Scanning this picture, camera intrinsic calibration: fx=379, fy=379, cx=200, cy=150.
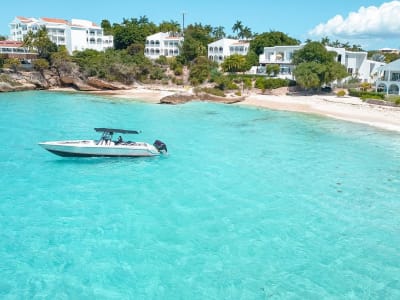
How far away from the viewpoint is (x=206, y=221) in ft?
62.9

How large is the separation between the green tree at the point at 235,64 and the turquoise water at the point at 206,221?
148 ft

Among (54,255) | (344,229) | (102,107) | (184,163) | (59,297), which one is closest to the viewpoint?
(59,297)

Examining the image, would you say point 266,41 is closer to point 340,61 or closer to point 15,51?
point 340,61

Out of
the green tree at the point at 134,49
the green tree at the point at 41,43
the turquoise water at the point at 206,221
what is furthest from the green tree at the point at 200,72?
the turquoise water at the point at 206,221

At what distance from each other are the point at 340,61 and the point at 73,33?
62.8 meters

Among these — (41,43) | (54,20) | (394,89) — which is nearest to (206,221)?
(394,89)

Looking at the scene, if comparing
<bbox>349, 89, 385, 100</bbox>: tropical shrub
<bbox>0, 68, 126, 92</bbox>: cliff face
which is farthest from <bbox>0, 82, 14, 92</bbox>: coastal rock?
<bbox>349, 89, 385, 100</bbox>: tropical shrub

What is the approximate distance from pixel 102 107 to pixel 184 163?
99.9 ft

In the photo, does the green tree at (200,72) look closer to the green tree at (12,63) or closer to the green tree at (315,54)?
the green tree at (315,54)

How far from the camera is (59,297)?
1327 cm

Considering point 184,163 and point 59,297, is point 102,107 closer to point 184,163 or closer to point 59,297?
point 184,163

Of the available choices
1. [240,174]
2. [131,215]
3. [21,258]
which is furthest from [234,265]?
[240,174]

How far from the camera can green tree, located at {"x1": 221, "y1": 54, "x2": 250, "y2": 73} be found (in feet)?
259

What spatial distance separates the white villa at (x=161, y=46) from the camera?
94.4m
